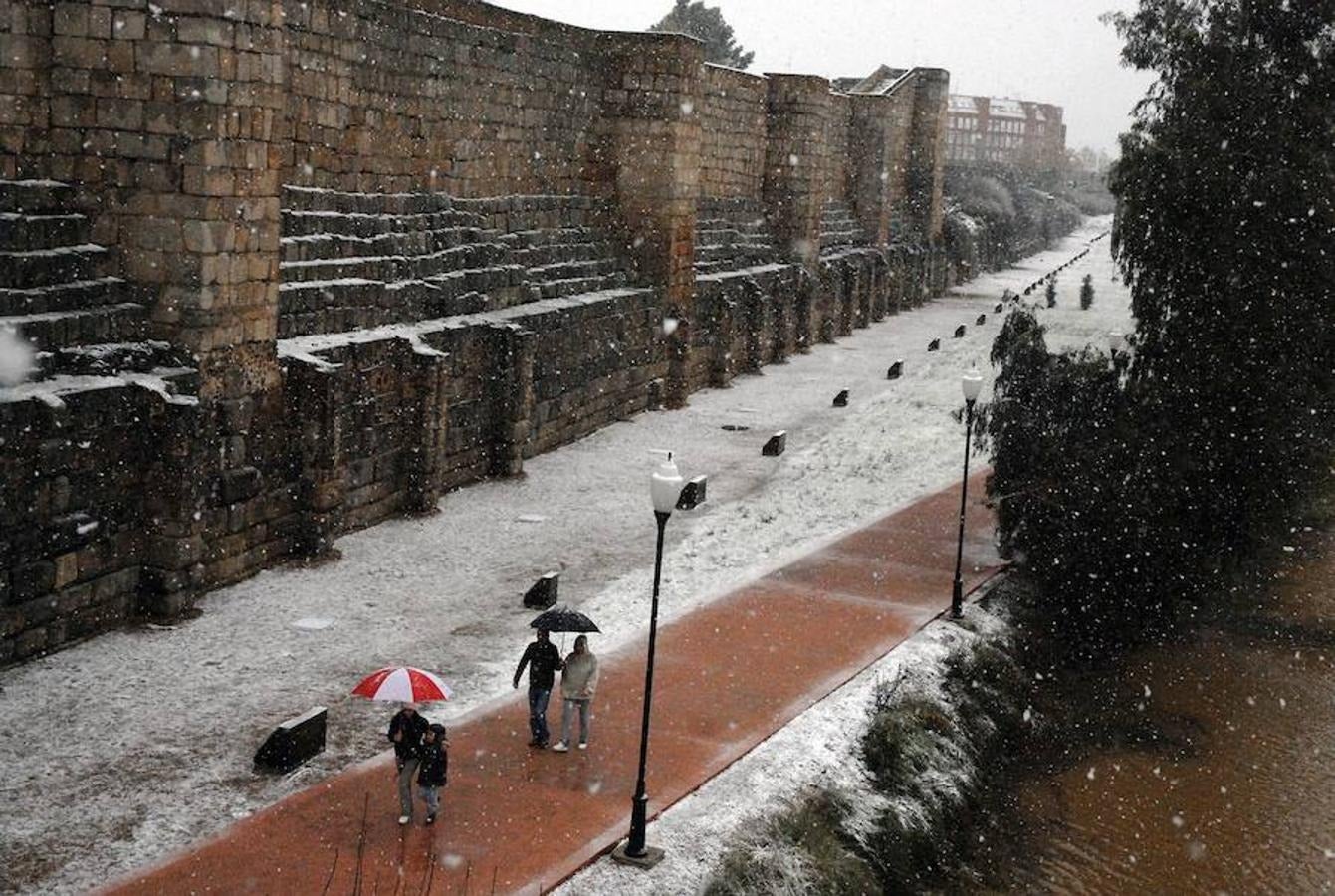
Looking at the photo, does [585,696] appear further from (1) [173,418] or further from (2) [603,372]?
(2) [603,372]

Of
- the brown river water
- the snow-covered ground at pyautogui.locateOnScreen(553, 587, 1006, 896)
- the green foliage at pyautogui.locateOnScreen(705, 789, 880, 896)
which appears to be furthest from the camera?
the brown river water

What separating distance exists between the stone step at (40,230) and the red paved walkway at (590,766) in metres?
6.27

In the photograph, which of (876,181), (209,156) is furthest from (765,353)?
(209,156)

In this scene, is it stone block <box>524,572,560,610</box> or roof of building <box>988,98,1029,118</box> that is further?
roof of building <box>988,98,1029,118</box>

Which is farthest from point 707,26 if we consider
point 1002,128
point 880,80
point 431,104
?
point 1002,128

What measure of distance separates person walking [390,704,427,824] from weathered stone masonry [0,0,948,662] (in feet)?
15.4

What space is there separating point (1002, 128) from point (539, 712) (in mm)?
170267

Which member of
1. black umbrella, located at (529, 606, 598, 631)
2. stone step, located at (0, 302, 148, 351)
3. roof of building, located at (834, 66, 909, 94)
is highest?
roof of building, located at (834, 66, 909, 94)

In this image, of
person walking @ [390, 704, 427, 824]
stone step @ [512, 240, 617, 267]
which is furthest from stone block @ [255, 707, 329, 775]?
stone step @ [512, 240, 617, 267]

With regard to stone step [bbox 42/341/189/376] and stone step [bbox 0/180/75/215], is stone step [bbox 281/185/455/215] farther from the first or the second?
stone step [bbox 42/341/189/376]

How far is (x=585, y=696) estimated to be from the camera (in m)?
12.7

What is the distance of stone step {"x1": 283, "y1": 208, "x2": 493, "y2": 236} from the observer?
18.8 metres

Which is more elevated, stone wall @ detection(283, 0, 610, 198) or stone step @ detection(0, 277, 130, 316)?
stone wall @ detection(283, 0, 610, 198)

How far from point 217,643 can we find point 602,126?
1690cm
